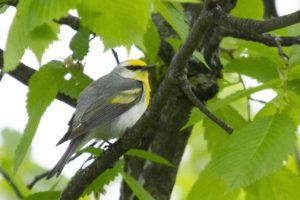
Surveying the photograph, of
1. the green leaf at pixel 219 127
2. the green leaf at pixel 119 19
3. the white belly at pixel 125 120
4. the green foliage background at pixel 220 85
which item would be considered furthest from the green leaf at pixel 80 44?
the green leaf at pixel 119 19

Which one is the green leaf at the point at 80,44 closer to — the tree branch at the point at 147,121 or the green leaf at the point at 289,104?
the tree branch at the point at 147,121

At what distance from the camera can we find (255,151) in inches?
113

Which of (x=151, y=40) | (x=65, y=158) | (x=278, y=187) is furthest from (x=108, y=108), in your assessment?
(x=278, y=187)

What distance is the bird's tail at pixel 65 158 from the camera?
14.2ft

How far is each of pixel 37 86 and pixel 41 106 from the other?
0.57 feet

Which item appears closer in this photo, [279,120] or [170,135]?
[279,120]

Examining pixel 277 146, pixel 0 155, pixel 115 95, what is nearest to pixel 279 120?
pixel 277 146

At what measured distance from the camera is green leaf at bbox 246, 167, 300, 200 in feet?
11.3

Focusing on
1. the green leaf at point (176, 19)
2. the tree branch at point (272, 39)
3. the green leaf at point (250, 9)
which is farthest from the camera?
the green leaf at point (250, 9)

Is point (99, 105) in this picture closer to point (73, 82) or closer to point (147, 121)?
point (73, 82)

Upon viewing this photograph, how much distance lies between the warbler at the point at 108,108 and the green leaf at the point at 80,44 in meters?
0.78

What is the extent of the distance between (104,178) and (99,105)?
1.65m

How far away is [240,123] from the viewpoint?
4.44 meters

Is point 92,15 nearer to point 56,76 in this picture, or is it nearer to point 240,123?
point 56,76
